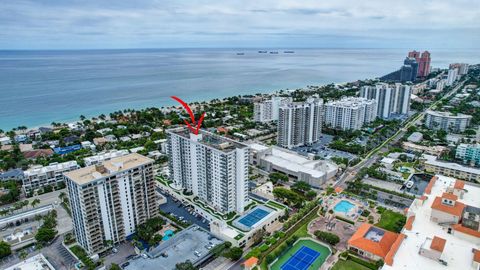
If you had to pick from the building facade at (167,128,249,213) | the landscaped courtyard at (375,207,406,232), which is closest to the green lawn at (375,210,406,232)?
the landscaped courtyard at (375,207,406,232)

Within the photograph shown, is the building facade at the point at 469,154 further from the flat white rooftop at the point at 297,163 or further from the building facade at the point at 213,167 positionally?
the building facade at the point at 213,167

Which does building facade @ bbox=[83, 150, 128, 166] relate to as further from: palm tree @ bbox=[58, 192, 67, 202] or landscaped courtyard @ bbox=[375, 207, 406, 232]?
landscaped courtyard @ bbox=[375, 207, 406, 232]

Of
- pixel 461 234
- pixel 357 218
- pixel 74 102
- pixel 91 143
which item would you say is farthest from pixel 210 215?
pixel 74 102

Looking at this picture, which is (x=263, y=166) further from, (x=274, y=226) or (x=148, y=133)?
(x=148, y=133)

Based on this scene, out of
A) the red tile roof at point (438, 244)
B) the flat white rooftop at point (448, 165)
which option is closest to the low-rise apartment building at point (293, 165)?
the flat white rooftop at point (448, 165)

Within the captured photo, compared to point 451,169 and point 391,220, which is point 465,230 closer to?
point 391,220

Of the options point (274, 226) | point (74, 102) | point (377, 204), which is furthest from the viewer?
point (74, 102)

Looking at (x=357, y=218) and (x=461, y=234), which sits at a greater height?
(x=461, y=234)
